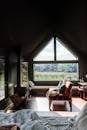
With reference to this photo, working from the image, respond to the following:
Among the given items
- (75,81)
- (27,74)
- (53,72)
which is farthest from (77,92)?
(27,74)

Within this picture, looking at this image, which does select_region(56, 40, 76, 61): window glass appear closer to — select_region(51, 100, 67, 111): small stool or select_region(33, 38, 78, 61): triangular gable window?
select_region(33, 38, 78, 61): triangular gable window

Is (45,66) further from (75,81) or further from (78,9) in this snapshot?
(78,9)

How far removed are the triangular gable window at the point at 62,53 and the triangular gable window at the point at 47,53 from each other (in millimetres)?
280

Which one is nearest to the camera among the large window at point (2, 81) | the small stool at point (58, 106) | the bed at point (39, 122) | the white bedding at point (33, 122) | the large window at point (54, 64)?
the bed at point (39, 122)

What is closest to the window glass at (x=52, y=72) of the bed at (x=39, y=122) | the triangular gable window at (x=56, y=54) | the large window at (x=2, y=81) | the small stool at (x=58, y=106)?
the triangular gable window at (x=56, y=54)

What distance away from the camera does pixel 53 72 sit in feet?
33.0

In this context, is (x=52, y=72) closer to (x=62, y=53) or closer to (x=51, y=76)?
(x=51, y=76)

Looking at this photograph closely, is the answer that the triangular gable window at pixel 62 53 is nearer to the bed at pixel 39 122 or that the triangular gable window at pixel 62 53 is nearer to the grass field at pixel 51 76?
the grass field at pixel 51 76

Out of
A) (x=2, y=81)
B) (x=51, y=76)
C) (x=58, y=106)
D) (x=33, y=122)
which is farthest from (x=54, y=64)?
(x=33, y=122)

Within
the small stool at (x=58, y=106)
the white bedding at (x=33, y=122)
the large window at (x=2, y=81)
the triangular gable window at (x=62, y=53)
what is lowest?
the small stool at (x=58, y=106)

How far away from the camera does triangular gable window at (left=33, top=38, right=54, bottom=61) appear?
10000mm

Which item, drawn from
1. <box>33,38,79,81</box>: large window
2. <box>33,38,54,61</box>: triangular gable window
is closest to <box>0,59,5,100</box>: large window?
<box>33,38,79,81</box>: large window

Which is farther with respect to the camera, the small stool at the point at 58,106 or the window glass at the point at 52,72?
the window glass at the point at 52,72

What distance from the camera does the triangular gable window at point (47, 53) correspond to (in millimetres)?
10000
